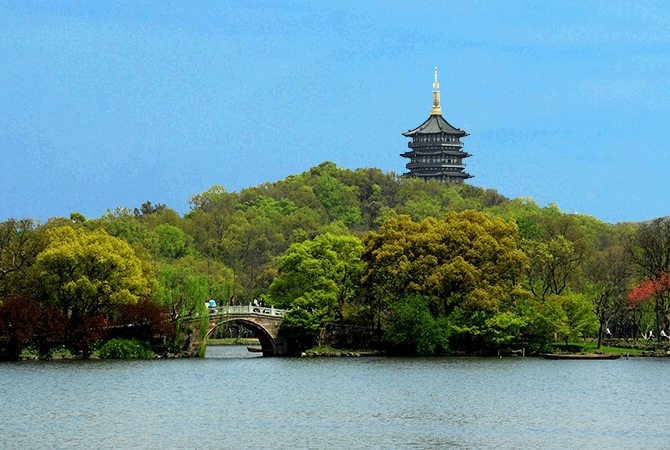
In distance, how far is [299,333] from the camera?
171ft

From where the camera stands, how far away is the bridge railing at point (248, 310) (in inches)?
1976

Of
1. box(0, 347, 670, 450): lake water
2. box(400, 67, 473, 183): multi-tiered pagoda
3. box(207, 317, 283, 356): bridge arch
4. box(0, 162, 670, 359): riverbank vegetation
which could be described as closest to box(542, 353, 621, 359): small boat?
box(0, 162, 670, 359): riverbank vegetation

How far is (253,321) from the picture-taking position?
51625mm

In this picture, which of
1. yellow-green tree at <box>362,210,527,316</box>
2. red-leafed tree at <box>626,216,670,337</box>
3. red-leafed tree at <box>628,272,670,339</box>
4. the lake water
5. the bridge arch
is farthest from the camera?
red-leafed tree at <box>626,216,670,337</box>

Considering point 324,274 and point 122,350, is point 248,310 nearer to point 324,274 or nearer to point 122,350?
point 324,274

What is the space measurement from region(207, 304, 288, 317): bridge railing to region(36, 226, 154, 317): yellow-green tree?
12.6ft

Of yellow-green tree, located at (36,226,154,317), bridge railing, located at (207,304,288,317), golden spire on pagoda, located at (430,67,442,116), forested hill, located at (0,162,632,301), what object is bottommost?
bridge railing, located at (207,304,288,317)

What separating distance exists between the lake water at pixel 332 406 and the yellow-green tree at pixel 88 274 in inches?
158

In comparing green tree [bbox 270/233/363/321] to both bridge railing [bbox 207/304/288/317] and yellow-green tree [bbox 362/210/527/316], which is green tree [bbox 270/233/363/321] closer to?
bridge railing [bbox 207/304/288/317]

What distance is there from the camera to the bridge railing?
50.2 metres

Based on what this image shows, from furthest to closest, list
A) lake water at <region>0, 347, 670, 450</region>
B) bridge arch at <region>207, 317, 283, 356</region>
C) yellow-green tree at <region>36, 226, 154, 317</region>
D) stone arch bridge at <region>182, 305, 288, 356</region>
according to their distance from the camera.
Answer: bridge arch at <region>207, 317, 283, 356</region>, stone arch bridge at <region>182, 305, 288, 356</region>, yellow-green tree at <region>36, 226, 154, 317</region>, lake water at <region>0, 347, 670, 450</region>

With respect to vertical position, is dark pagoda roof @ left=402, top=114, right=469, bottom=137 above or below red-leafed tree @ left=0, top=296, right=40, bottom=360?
above

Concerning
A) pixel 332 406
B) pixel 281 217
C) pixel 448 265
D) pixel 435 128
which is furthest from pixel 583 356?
pixel 435 128

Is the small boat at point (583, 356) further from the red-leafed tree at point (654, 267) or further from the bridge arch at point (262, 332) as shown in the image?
the bridge arch at point (262, 332)
